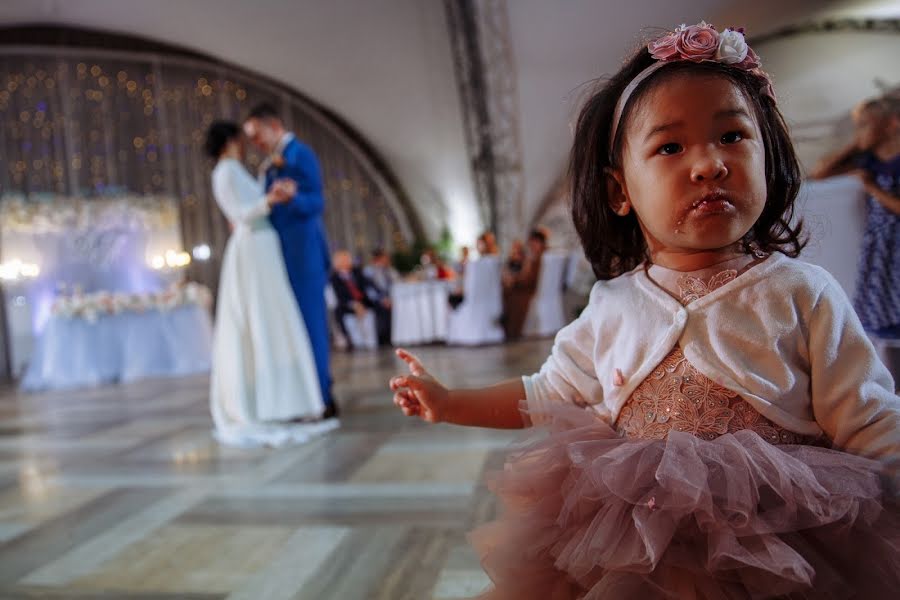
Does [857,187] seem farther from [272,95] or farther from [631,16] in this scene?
[272,95]

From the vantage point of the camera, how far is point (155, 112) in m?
12.0

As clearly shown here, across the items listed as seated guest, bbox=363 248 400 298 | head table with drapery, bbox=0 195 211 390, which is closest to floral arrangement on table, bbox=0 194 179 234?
head table with drapery, bbox=0 195 211 390

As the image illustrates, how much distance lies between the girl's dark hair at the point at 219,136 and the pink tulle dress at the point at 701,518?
118 inches

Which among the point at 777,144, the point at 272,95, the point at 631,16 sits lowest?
the point at 777,144

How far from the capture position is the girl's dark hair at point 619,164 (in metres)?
0.82

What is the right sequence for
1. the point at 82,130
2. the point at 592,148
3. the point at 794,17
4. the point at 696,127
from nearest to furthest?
the point at 696,127 → the point at 592,148 → the point at 794,17 → the point at 82,130

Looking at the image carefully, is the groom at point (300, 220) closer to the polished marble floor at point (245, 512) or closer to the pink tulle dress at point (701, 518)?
the polished marble floor at point (245, 512)

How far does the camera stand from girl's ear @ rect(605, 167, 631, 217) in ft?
2.96

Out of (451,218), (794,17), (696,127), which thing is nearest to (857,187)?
(696,127)

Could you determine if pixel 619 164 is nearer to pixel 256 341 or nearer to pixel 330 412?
pixel 256 341

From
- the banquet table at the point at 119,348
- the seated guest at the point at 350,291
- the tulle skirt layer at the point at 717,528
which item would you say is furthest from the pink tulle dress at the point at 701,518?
the seated guest at the point at 350,291

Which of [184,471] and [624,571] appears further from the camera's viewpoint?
[184,471]

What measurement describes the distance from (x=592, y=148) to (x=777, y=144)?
0.77 ft

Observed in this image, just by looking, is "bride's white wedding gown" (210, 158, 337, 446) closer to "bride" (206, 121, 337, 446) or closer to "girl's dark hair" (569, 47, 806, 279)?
"bride" (206, 121, 337, 446)
